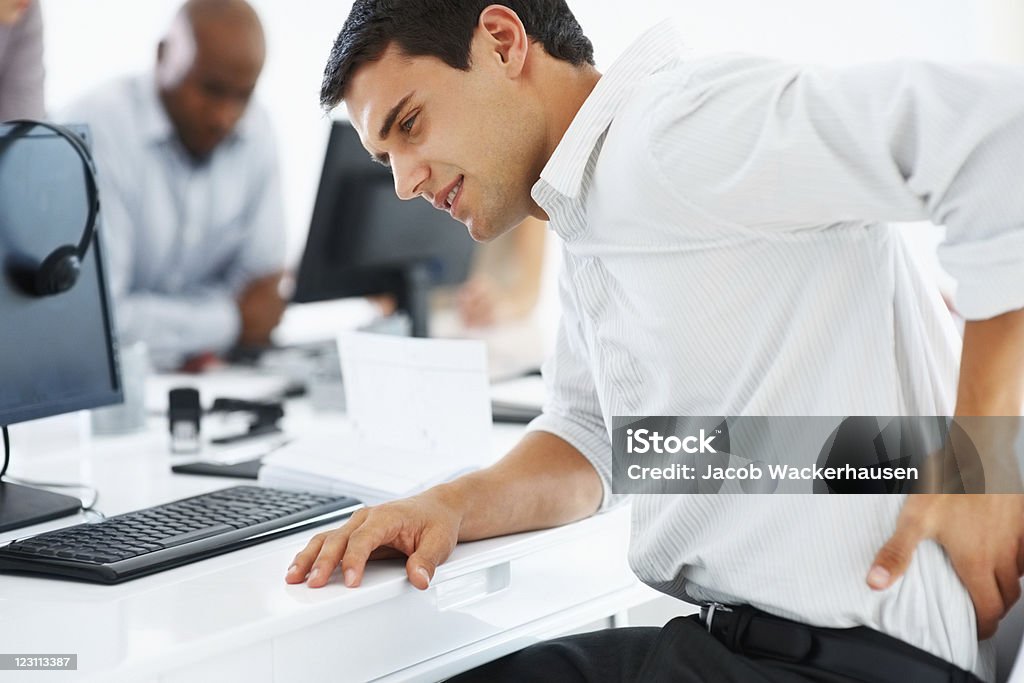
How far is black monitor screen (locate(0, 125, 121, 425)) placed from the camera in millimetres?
1416

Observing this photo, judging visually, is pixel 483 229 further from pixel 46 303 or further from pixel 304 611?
pixel 46 303

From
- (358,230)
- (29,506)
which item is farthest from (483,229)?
(358,230)

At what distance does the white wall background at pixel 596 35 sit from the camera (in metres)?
4.00

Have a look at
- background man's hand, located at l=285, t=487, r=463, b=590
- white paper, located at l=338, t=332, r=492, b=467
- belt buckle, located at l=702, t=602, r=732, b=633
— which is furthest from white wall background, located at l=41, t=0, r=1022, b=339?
belt buckle, located at l=702, t=602, r=732, b=633

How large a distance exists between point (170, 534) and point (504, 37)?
66 centimetres

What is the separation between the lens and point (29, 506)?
54.8 inches

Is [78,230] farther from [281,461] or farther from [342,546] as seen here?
[342,546]

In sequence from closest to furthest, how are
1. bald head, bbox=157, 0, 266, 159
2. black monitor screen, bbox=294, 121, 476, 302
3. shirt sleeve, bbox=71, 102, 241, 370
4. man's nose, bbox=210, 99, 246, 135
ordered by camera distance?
1. black monitor screen, bbox=294, 121, 476, 302
2. shirt sleeve, bbox=71, 102, 241, 370
3. bald head, bbox=157, 0, 266, 159
4. man's nose, bbox=210, 99, 246, 135

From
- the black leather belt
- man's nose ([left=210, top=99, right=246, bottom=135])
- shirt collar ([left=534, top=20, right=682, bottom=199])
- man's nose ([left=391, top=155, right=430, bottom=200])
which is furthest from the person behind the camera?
man's nose ([left=210, top=99, right=246, bottom=135])

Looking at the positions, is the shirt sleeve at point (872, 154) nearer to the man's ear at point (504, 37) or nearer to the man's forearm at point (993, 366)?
the man's forearm at point (993, 366)

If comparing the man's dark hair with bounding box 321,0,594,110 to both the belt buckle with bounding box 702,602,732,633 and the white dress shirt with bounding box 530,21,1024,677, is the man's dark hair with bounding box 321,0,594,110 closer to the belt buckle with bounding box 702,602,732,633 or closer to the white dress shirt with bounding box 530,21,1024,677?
the white dress shirt with bounding box 530,21,1024,677

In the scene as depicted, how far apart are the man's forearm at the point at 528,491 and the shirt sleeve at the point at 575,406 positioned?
0.04ft

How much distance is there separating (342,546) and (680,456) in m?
0.37

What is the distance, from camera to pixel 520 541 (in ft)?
4.29
